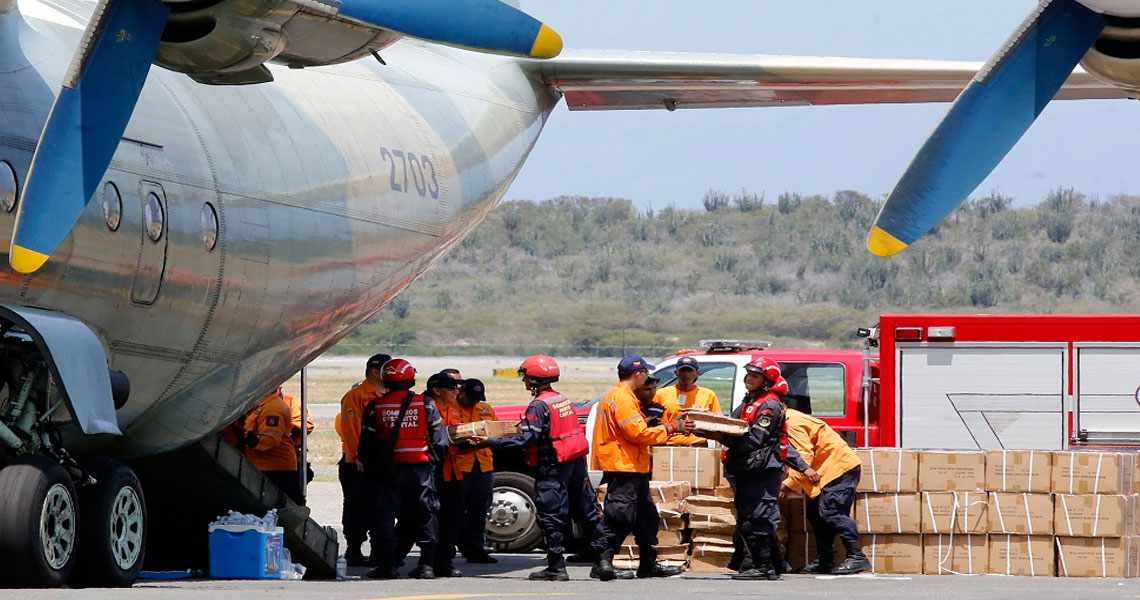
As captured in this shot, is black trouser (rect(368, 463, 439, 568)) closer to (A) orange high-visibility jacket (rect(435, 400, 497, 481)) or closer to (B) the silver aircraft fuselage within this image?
(A) orange high-visibility jacket (rect(435, 400, 497, 481))

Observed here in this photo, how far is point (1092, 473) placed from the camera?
12781 millimetres

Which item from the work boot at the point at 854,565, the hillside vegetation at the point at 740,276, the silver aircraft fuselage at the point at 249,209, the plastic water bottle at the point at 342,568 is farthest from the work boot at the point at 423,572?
the hillside vegetation at the point at 740,276

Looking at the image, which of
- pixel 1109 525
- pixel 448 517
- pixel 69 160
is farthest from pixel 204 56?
pixel 1109 525

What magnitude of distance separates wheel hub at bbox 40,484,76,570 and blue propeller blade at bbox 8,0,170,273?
1.41m

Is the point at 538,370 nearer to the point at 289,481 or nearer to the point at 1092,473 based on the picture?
the point at 289,481

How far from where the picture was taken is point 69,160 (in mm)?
8172

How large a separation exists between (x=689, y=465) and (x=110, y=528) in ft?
Answer: 16.7

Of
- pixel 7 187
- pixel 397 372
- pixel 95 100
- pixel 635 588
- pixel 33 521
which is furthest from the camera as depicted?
pixel 397 372

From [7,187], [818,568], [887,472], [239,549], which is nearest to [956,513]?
[887,472]

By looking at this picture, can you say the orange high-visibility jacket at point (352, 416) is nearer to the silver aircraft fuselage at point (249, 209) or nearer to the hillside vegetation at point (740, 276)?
the silver aircraft fuselage at point (249, 209)

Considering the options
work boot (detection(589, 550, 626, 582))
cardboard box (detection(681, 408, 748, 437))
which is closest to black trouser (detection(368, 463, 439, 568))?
work boot (detection(589, 550, 626, 582))

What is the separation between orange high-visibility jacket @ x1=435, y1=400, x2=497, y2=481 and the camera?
1295 cm

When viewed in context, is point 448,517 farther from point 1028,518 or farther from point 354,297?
point 1028,518

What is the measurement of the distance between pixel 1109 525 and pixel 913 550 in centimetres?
144
